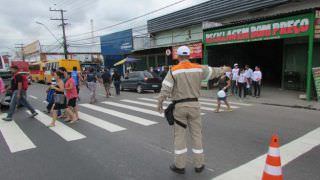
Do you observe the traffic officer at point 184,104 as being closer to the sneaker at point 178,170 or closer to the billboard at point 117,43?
the sneaker at point 178,170

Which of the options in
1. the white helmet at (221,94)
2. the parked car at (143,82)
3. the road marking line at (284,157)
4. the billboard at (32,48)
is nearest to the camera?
the road marking line at (284,157)

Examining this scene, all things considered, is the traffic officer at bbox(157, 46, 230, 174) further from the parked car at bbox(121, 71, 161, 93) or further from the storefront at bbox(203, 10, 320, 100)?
the parked car at bbox(121, 71, 161, 93)

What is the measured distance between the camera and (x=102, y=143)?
20.9 ft

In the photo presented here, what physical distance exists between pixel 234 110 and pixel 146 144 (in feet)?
18.5

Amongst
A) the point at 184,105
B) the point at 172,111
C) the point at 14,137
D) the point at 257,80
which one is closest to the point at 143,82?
the point at 257,80

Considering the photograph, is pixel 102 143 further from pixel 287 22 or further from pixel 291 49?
pixel 291 49

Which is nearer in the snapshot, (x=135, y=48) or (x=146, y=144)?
(x=146, y=144)

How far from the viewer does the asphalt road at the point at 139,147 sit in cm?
464

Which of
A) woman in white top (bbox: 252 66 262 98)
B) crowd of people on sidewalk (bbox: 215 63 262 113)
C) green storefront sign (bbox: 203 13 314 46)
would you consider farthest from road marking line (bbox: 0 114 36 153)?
green storefront sign (bbox: 203 13 314 46)

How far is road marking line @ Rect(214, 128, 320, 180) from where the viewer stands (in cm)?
441

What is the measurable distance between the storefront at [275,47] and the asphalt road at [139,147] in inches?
214

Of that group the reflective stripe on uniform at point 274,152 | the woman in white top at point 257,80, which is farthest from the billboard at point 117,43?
the reflective stripe on uniform at point 274,152

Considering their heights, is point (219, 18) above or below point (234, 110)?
above

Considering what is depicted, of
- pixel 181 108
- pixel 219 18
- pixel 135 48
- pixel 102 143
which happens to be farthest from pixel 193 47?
pixel 181 108
